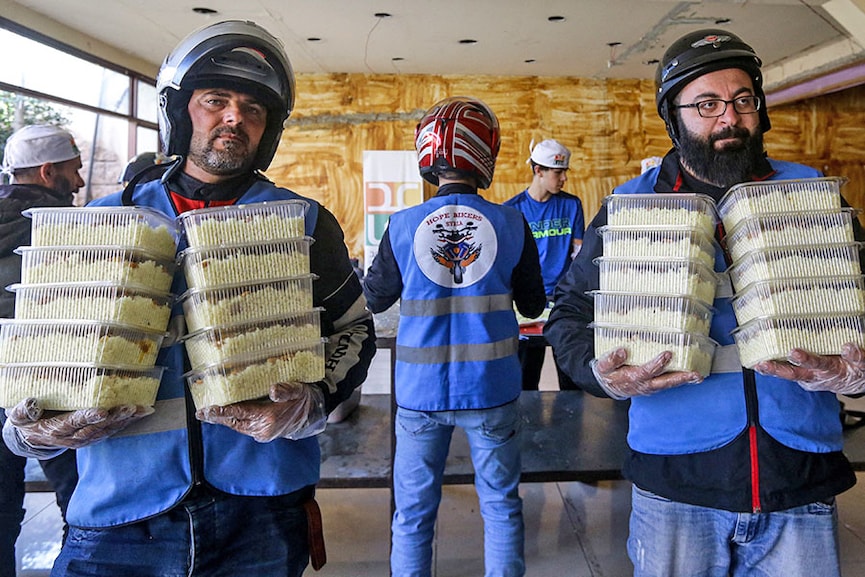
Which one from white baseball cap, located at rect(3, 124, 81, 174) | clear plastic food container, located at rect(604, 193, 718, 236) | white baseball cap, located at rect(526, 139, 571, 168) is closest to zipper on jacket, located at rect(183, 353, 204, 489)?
clear plastic food container, located at rect(604, 193, 718, 236)

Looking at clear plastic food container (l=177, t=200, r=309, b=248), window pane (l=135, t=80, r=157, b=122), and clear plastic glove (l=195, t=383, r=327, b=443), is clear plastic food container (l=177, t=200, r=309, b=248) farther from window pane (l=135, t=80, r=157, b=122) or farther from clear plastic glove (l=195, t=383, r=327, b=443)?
window pane (l=135, t=80, r=157, b=122)

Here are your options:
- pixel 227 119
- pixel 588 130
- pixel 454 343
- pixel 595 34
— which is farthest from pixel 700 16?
pixel 227 119

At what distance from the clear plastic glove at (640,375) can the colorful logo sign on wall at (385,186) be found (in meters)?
6.13

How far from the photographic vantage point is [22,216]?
1639mm

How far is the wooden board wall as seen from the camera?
23.3 ft

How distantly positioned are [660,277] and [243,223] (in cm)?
76

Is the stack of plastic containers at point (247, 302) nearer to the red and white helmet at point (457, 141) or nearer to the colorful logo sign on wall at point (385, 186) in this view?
the red and white helmet at point (457, 141)

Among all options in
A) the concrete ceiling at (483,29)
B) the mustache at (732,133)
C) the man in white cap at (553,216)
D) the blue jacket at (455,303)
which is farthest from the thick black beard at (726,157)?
the concrete ceiling at (483,29)

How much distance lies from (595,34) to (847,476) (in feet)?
17.8

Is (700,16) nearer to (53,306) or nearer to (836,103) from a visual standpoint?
(836,103)

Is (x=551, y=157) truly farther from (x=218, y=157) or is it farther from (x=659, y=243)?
(x=218, y=157)

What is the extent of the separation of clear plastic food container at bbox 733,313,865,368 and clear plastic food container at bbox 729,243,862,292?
0.26 ft

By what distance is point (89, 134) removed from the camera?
5922 millimetres

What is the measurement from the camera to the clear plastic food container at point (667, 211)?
3.41ft
